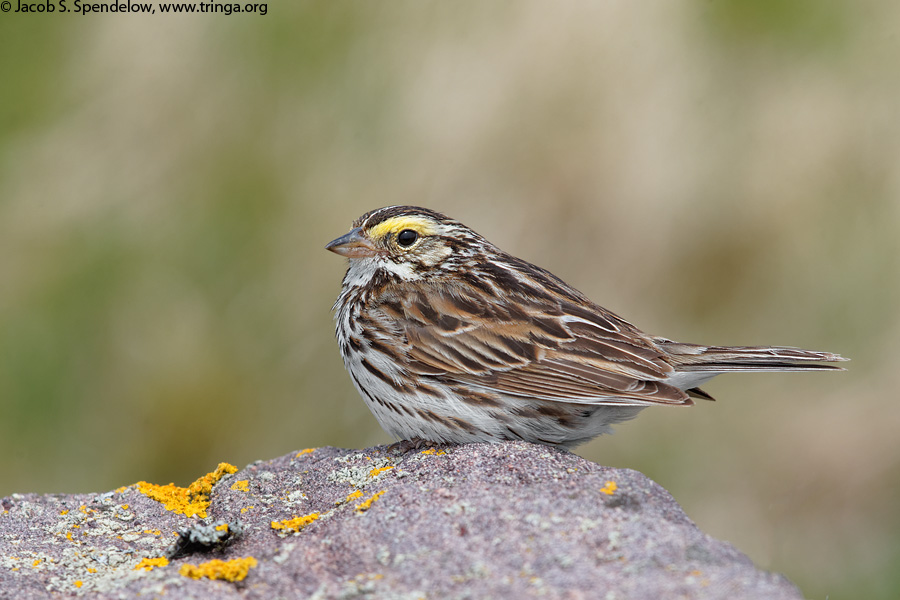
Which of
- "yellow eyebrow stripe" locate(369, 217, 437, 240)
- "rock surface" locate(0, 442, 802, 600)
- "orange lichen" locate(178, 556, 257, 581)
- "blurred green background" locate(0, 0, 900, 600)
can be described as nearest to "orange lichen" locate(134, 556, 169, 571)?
"rock surface" locate(0, 442, 802, 600)

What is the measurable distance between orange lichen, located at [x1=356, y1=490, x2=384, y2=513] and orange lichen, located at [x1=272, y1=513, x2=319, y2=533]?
0.29 m

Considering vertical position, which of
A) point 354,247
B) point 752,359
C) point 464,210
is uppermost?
point 464,210

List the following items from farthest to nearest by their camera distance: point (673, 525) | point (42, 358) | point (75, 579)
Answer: point (42, 358)
point (75, 579)
point (673, 525)

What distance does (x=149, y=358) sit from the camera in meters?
8.98

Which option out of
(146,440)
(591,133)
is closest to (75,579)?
(146,440)

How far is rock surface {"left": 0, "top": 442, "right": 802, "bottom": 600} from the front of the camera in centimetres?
356

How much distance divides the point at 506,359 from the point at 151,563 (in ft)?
7.33

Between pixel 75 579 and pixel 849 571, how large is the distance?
6950 millimetres

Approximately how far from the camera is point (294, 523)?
4.63 m

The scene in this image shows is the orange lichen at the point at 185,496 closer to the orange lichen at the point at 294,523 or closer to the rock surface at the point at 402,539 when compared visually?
the rock surface at the point at 402,539

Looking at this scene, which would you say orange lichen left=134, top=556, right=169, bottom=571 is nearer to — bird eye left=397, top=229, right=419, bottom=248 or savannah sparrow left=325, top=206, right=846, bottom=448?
savannah sparrow left=325, top=206, right=846, bottom=448

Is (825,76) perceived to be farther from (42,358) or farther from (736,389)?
(42,358)

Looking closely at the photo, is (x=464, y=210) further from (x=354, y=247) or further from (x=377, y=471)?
(x=377, y=471)

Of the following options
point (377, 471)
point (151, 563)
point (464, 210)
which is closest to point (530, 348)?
point (377, 471)
